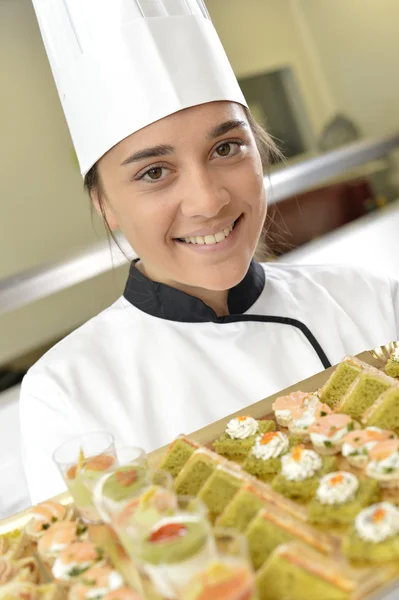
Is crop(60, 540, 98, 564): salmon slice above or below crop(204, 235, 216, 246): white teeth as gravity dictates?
below

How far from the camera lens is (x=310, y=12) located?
552cm

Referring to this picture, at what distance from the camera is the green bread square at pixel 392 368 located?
49.0 inches

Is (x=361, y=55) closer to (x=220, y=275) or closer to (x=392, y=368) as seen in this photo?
(x=220, y=275)

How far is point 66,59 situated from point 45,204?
2.92 metres

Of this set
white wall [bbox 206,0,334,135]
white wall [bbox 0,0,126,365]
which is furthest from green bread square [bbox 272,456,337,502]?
white wall [bbox 206,0,334,135]

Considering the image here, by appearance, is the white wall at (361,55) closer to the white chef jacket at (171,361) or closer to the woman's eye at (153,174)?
the white chef jacket at (171,361)

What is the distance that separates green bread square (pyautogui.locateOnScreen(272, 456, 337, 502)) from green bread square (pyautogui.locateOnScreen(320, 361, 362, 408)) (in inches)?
9.5

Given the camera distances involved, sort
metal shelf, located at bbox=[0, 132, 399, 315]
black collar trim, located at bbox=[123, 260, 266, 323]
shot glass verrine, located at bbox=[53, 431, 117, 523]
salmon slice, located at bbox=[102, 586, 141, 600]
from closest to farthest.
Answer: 1. salmon slice, located at bbox=[102, 586, 141, 600]
2. shot glass verrine, located at bbox=[53, 431, 117, 523]
3. black collar trim, located at bbox=[123, 260, 266, 323]
4. metal shelf, located at bbox=[0, 132, 399, 315]

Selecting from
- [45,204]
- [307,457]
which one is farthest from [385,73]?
[307,457]

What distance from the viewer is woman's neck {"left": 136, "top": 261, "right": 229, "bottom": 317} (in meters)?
1.68

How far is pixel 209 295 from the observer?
1.70 metres

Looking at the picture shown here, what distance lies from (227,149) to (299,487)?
0.75 m

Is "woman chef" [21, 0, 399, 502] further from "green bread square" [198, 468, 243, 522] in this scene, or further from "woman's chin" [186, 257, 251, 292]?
"green bread square" [198, 468, 243, 522]

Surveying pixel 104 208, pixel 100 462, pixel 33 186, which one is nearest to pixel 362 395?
pixel 100 462
